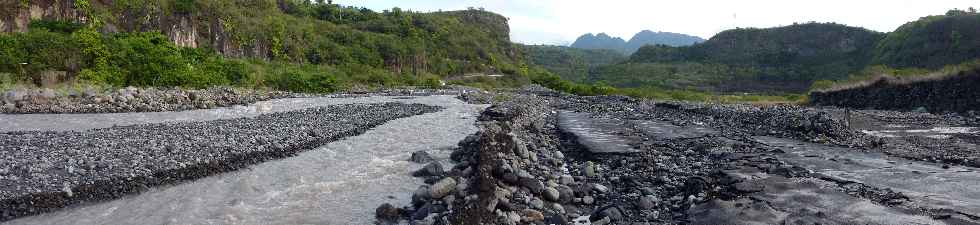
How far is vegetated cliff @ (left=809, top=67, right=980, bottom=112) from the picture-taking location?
97.0ft

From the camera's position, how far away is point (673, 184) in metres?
11.4

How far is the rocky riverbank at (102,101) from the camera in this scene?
23047 mm

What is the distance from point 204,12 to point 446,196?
7208cm

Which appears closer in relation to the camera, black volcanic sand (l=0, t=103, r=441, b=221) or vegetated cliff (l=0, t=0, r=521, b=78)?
black volcanic sand (l=0, t=103, r=441, b=221)

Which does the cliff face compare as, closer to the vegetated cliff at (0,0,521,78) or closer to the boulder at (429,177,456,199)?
the vegetated cliff at (0,0,521,78)

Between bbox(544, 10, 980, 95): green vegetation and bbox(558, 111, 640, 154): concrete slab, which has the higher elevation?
bbox(544, 10, 980, 95): green vegetation

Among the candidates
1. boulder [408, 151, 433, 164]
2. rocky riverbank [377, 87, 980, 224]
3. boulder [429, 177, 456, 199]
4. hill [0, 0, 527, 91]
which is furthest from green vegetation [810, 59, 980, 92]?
hill [0, 0, 527, 91]

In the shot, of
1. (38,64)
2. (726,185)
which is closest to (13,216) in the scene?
(726,185)

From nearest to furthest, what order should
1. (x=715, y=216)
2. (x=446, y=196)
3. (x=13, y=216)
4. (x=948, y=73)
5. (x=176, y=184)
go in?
(x=715, y=216), (x=13, y=216), (x=446, y=196), (x=176, y=184), (x=948, y=73)

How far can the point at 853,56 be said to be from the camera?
10862 centimetres

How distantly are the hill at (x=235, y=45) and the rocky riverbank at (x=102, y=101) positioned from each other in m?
7.01

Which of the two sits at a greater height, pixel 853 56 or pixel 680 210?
pixel 853 56

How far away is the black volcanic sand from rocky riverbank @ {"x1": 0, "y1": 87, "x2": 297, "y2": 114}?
702 cm

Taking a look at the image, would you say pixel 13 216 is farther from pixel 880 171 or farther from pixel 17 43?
pixel 17 43
